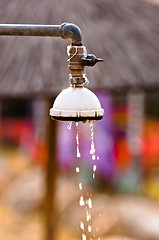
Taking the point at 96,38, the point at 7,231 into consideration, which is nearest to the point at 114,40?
the point at 96,38

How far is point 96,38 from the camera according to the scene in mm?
3473

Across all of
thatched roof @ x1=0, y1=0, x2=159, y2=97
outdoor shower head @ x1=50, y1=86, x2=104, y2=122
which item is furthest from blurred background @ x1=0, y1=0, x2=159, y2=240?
outdoor shower head @ x1=50, y1=86, x2=104, y2=122

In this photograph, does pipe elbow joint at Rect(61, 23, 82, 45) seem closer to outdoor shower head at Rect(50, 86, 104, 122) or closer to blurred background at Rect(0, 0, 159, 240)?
outdoor shower head at Rect(50, 86, 104, 122)

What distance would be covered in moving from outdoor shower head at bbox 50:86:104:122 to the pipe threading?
1.8 inches

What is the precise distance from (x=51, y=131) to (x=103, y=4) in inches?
47.5

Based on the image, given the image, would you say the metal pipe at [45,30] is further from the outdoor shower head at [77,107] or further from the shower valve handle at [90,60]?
the outdoor shower head at [77,107]

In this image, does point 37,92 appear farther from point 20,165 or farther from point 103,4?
point 20,165

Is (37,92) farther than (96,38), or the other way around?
(96,38)

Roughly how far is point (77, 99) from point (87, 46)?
147 cm

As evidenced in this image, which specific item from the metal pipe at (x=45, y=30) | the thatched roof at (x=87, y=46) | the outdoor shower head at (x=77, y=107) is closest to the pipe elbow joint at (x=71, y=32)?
the metal pipe at (x=45, y=30)

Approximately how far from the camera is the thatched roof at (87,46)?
3.22 m

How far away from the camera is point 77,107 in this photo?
2.00 m

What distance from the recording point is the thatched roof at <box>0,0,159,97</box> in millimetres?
3221

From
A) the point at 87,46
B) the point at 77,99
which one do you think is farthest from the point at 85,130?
the point at 77,99
